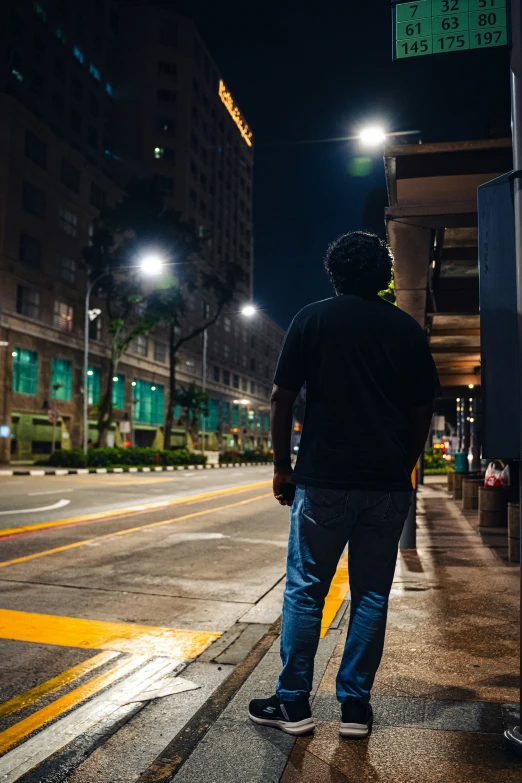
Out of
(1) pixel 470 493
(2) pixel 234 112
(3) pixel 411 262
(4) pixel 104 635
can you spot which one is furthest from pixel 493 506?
(2) pixel 234 112

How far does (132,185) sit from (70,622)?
3947cm

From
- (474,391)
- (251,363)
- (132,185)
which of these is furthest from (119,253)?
(251,363)

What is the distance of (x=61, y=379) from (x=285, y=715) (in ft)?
151

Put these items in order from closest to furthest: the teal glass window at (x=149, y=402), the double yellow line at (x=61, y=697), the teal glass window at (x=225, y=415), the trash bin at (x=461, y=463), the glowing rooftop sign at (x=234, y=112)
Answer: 1. the double yellow line at (x=61, y=697)
2. the trash bin at (x=461, y=463)
3. the teal glass window at (x=149, y=402)
4. the teal glass window at (x=225, y=415)
5. the glowing rooftop sign at (x=234, y=112)

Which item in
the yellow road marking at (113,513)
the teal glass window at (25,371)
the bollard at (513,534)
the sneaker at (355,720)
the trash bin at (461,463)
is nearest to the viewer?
the sneaker at (355,720)

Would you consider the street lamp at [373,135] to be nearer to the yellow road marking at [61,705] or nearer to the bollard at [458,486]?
the bollard at [458,486]

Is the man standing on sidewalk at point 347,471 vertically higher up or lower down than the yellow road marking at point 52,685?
higher up

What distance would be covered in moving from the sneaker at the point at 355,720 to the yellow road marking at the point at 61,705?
136cm

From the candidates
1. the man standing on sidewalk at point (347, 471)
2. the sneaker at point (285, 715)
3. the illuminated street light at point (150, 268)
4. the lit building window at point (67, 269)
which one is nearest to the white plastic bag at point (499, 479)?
the man standing on sidewalk at point (347, 471)

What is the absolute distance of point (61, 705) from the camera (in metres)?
3.44

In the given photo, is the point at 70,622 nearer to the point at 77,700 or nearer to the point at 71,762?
the point at 77,700

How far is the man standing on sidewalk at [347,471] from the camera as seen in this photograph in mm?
2885

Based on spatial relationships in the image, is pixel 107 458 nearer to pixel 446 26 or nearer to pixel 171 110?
pixel 446 26

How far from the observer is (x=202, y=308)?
80.1 metres
